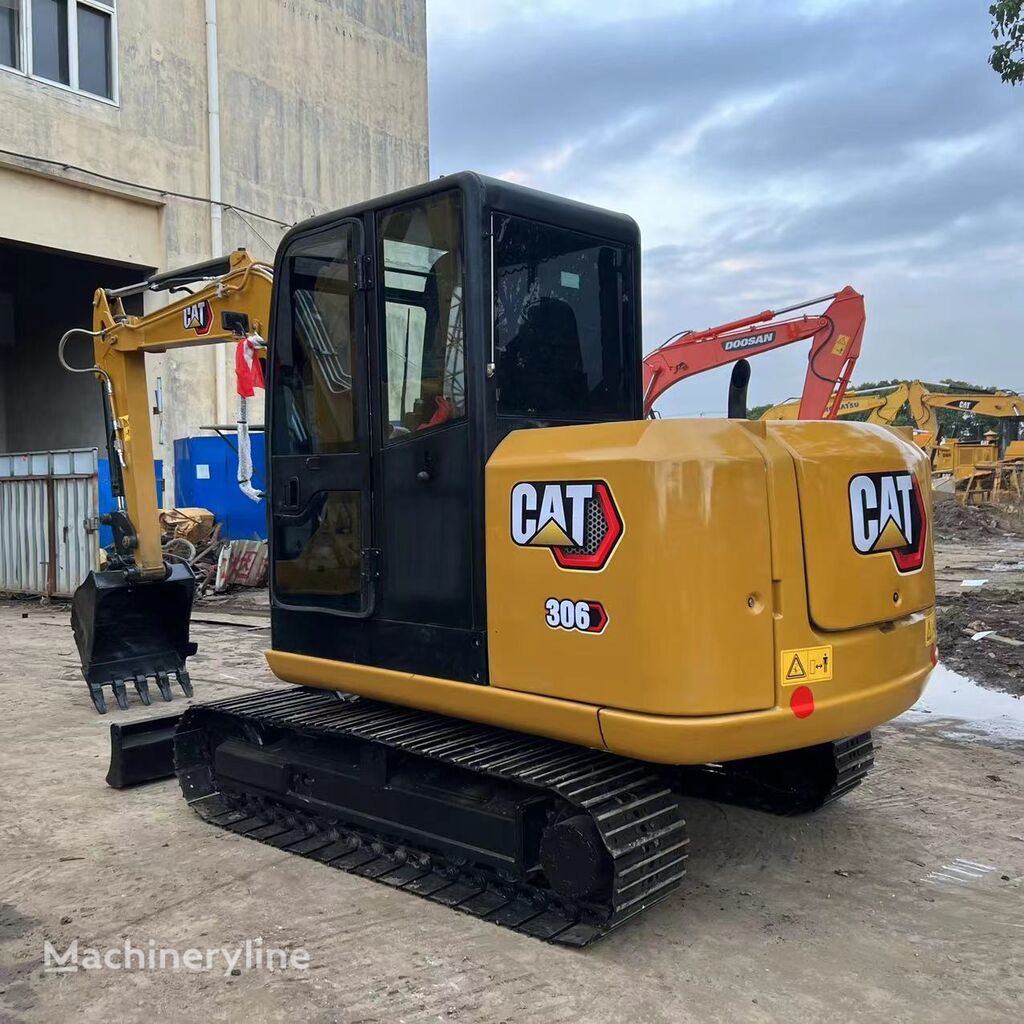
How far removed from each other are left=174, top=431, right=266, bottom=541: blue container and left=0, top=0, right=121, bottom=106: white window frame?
16.3 ft

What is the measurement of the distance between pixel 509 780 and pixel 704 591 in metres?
1.06

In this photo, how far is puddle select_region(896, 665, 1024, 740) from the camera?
647 cm

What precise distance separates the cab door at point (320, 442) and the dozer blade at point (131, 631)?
111 inches

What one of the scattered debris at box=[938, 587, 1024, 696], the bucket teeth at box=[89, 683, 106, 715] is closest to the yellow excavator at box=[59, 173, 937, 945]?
the bucket teeth at box=[89, 683, 106, 715]

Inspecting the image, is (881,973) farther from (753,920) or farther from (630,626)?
(630,626)

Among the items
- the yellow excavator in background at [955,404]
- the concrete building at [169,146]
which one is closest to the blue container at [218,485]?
the concrete building at [169,146]

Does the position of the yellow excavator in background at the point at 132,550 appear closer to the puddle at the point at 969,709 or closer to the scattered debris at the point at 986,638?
the puddle at the point at 969,709

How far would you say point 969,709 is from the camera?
699 centimetres

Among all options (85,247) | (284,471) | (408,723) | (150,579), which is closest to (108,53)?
(85,247)

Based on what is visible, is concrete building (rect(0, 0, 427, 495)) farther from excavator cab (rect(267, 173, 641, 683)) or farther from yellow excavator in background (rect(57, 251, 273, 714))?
excavator cab (rect(267, 173, 641, 683))

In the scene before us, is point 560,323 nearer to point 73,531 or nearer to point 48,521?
point 73,531

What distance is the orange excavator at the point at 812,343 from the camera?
12.2 meters

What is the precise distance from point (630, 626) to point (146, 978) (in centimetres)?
197

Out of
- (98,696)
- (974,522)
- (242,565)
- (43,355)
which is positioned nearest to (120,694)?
(98,696)
